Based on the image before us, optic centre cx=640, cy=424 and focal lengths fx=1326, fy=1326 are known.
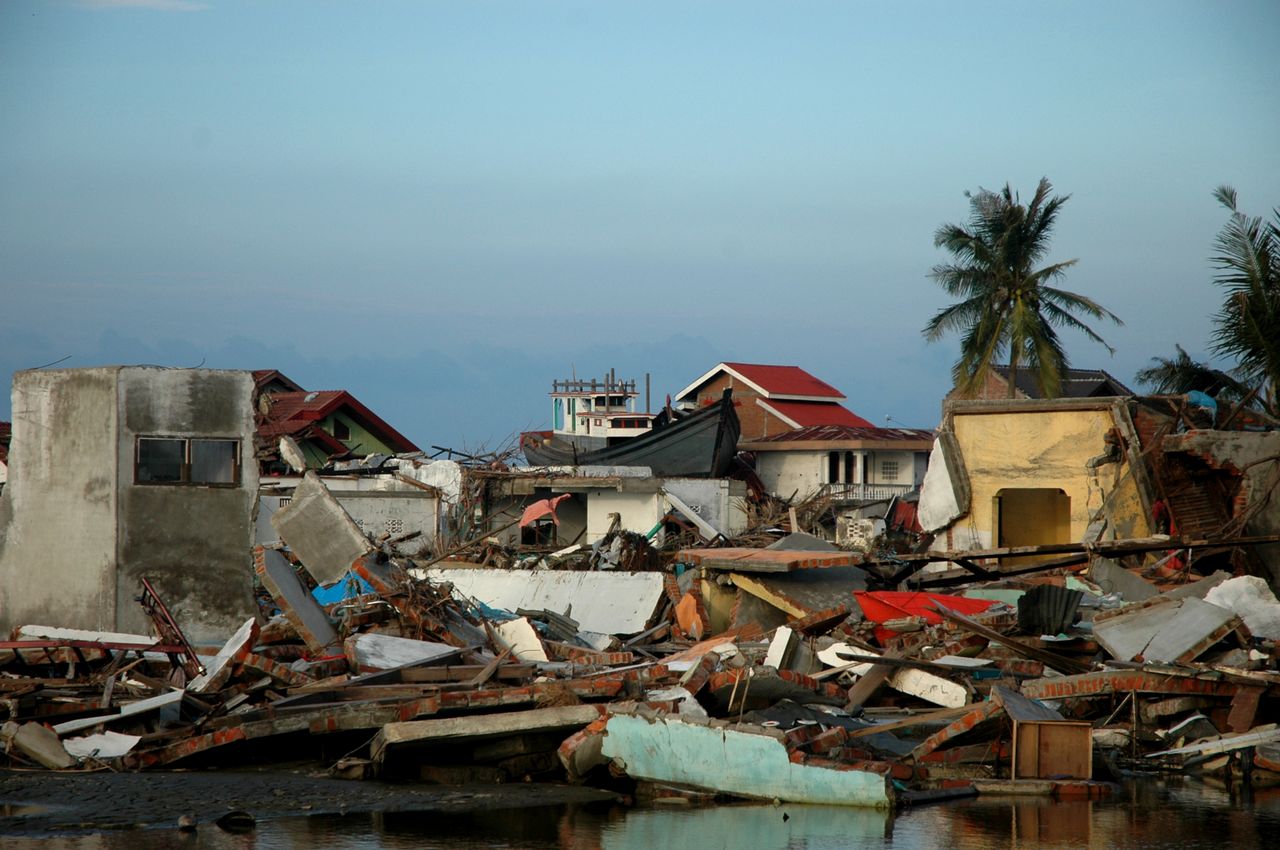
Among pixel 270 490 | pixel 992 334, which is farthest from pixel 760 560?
pixel 992 334

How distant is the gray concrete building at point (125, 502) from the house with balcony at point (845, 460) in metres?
32.4

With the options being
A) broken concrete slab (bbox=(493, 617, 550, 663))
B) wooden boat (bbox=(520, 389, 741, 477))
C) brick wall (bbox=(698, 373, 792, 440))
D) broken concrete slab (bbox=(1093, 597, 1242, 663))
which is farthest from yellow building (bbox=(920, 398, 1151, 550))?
A: brick wall (bbox=(698, 373, 792, 440))

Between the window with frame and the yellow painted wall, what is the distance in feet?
34.7

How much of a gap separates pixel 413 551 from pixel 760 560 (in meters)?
17.4

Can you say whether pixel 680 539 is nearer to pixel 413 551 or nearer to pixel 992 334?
pixel 413 551

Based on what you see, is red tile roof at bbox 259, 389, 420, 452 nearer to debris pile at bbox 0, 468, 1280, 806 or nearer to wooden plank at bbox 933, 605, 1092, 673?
debris pile at bbox 0, 468, 1280, 806

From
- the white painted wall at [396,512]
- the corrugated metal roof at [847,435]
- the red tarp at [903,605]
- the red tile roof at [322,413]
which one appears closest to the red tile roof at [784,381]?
the corrugated metal roof at [847,435]

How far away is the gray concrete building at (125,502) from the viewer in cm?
1352

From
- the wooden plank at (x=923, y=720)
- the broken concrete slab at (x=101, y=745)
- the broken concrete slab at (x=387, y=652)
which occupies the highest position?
the broken concrete slab at (x=387, y=652)

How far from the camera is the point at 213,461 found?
1391 centimetres

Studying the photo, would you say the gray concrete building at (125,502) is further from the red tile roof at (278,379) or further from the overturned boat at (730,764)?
the red tile roof at (278,379)

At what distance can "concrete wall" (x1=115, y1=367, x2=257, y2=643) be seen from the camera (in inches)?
533

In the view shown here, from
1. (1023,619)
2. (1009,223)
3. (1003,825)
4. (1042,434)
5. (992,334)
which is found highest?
(1009,223)

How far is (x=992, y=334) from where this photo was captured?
3900 cm
